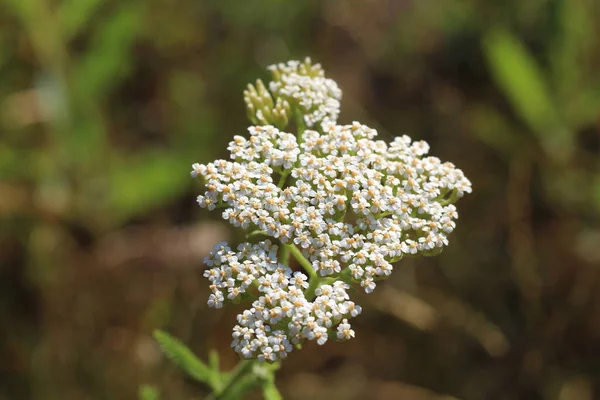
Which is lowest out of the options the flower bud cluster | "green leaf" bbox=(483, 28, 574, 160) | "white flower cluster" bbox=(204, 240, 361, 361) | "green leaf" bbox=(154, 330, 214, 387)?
"green leaf" bbox=(154, 330, 214, 387)

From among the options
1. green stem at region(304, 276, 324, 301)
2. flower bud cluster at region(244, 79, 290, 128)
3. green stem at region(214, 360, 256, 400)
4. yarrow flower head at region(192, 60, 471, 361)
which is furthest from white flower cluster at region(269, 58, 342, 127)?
green stem at region(214, 360, 256, 400)

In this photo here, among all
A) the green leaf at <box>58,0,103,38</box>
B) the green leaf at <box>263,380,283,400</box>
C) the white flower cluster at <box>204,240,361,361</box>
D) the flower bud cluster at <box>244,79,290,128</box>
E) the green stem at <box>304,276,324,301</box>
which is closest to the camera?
the white flower cluster at <box>204,240,361,361</box>

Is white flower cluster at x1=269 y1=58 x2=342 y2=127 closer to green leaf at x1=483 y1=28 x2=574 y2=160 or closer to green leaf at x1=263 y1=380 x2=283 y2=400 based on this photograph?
green leaf at x1=263 y1=380 x2=283 y2=400

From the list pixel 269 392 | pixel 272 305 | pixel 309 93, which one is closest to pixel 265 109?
pixel 309 93

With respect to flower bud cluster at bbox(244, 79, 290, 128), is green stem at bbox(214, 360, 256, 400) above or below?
below

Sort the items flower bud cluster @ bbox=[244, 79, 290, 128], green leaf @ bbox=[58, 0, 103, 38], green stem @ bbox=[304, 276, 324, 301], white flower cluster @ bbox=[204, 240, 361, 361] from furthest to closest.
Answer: green leaf @ bbox=[58, 0, 103, 38], flower bud cluster @ bbox=[244, 79, 290, 128], green stem @ bbox=[304, 276, 324, 301], white flower cluster @ bbox=[204, 240, 361, 361]

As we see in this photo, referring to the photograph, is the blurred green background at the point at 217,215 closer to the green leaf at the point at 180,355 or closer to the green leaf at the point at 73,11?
the green leaf at the point at 73,11

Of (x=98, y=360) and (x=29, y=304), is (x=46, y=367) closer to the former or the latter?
(x=98, y=360)

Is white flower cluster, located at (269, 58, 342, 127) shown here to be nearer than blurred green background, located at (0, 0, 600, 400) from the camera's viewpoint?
Yes
